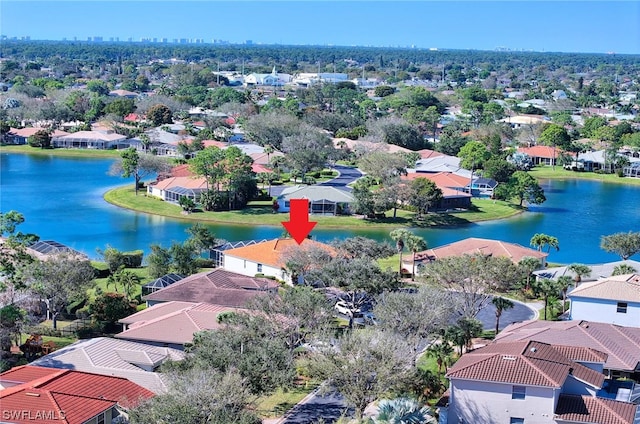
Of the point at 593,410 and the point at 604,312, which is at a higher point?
the point at 593,410

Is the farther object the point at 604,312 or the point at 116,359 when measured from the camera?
the point at 604,312

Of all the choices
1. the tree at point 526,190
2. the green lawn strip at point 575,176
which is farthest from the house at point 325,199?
the green lawn strip at point 575,176

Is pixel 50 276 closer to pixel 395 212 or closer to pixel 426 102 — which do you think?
pixel 395 212

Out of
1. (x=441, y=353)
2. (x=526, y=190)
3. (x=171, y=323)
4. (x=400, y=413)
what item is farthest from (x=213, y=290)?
(x=526, y=190)

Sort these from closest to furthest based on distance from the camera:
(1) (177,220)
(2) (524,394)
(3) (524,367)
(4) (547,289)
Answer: (2) (524,394), (3) (524,367), (4) (547,289), (1) (177,220)

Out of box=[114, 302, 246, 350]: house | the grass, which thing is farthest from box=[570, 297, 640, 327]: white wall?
the grass

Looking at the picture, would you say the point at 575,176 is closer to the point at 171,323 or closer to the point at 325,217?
the point at 325,217
